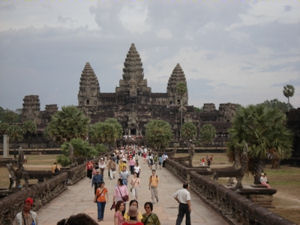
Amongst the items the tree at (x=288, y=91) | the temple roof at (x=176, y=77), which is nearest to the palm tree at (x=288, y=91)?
the tree at (x=288, y=91)

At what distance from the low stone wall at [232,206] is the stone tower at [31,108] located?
148 meters

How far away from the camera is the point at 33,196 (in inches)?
652

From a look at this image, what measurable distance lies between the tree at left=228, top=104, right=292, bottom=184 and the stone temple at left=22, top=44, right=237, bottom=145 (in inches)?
4749

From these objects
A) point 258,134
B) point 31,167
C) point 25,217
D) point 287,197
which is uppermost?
point 258,134

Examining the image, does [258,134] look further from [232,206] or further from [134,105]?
[134,105]

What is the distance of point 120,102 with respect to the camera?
172m

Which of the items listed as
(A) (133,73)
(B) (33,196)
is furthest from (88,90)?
(B) (33,196)

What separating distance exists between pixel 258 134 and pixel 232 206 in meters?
12.8

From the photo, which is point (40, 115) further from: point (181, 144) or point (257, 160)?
point (257, 160)

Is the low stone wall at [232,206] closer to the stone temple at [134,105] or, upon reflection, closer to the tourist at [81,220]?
the tourist at [81,220]

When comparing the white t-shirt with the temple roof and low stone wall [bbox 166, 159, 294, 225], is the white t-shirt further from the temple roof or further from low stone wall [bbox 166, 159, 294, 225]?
the temple roof

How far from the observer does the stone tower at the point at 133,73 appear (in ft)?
575

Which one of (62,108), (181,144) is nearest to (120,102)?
(181,144)

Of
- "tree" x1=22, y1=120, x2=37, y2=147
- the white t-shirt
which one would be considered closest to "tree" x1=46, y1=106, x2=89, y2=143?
the white t-shirt
